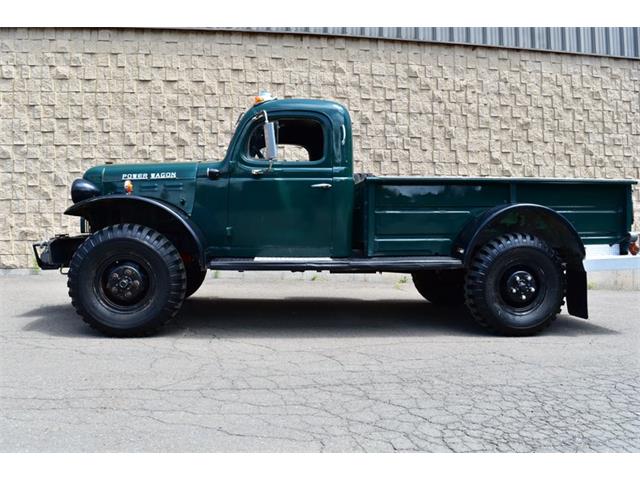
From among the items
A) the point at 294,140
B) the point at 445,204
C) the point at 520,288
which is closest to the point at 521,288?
the point at 520,288

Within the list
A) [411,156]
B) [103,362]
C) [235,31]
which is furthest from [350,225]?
[235,31]

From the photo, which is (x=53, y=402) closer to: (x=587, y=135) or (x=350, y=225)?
(x=350, y=225)

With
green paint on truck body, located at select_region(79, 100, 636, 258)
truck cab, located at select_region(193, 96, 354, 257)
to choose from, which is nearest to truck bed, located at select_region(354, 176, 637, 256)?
green paint on truck body, located at select_region(79, 100, 636, 258)

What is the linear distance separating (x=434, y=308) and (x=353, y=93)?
485 cm

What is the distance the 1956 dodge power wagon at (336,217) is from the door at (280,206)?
1 cm

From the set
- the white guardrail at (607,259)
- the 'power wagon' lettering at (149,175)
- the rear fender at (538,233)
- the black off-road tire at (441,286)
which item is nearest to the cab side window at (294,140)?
the 'power wagon' lettering at (149,175)

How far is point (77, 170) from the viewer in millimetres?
10406

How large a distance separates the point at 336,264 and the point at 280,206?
2.77 feet

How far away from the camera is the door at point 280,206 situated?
595 centimetres

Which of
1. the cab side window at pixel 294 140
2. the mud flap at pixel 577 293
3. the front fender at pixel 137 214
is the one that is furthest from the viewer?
the mud flap at pixel 577 293

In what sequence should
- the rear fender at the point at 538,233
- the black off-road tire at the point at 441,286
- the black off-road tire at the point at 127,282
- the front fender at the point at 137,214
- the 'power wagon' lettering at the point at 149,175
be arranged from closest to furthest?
1. the black off-road tire at the point at 127,282
2. the front fender at the point at 137,214
3. the rear fender at the point at 538,233
4. the 'power wagon' lettering at the point at 149,175
5. the black off-road tire at the point at 441,286

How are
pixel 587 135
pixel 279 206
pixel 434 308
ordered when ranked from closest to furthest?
pixel 279 206 → pixel 434 308 → pixel 587 135

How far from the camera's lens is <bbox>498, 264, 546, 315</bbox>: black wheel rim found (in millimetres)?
5965

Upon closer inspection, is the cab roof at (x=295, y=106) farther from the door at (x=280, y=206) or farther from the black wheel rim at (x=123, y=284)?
the black wheel rim at (x=123, y=284)
